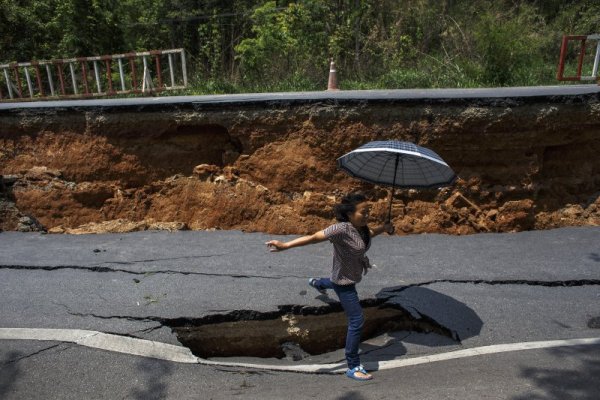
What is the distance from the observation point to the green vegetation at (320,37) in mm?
11648

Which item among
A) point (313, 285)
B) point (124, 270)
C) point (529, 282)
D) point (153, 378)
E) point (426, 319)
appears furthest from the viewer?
point (124, 270)

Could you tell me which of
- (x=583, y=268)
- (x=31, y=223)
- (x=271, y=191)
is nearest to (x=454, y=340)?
(x=583, y=268)

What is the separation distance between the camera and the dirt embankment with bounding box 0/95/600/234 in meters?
6.47

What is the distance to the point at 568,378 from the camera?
3330 mm

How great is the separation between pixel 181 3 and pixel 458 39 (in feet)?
37.1

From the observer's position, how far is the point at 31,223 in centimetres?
714

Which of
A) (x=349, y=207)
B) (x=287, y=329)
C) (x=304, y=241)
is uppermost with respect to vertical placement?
(x=349, y=207)

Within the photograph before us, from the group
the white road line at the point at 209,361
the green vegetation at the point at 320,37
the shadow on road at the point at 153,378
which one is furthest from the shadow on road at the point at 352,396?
the green vegetation at the point at 320,37

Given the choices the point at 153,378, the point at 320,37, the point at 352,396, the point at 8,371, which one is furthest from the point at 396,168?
the point at 320,37

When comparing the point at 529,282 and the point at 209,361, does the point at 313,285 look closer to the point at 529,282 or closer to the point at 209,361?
the point at 209,361

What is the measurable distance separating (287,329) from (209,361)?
821 millimetres

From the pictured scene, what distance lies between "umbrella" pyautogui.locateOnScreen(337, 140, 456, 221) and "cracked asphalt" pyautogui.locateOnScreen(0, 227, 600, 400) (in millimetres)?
1232

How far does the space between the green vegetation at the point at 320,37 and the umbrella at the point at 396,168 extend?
761 centimetres

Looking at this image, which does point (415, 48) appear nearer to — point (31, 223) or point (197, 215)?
point (197, 215)
